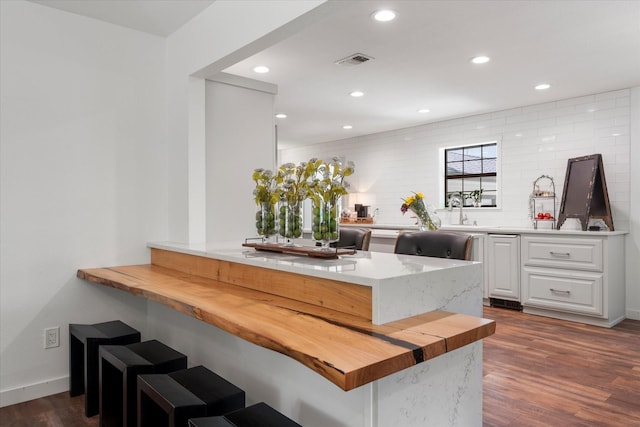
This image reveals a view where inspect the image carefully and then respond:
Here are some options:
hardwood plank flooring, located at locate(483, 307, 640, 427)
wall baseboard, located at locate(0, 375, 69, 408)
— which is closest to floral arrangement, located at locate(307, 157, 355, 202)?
hardwood plank flooring, located at locate(483, 307, 640, 427)

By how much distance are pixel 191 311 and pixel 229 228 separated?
1.53m

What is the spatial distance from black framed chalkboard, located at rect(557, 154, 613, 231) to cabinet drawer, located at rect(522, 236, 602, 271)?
28cm

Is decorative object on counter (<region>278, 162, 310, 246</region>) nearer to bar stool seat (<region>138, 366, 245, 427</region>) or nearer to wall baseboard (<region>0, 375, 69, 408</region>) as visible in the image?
bar stool seat (<region>138, 366, 245, 427</region>)

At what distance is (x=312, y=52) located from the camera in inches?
135

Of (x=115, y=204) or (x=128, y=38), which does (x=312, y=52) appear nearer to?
(x=128, y=38)

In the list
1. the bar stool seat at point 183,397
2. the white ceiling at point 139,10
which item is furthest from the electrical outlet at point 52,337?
the white ceiling at point 139,10

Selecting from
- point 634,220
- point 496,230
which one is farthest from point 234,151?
point 634,220

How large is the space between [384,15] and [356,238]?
57.0 inches

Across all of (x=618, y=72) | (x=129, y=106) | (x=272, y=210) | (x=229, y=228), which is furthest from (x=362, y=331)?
(x=618, y=72)

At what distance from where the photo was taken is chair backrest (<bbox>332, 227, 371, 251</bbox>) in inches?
109

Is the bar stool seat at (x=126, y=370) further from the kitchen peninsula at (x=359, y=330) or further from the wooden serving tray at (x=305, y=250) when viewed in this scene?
the wooden serving tray at (x=305, y=250)

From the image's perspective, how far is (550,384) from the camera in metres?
2.74

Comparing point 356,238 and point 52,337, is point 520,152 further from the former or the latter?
point 52,337

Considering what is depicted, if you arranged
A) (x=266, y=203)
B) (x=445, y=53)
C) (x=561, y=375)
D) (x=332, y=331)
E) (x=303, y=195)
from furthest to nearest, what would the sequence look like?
(x=445, y=53), (x=561, y=375), (x=266, y=203), (x=303, y=195), (x=332, y=331)
